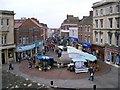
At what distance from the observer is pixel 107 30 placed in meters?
37.0

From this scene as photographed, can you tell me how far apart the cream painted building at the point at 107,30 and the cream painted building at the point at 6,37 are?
53.5 feet

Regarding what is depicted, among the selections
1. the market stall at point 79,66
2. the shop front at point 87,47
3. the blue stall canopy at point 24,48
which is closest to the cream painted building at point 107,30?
the shop front at point 87,47

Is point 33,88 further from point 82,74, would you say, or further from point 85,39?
point 85,39

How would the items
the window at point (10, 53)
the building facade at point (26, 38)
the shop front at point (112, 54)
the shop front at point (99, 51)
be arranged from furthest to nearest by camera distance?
the building facade at point (26, 38)
the shop front at point (99, 51)
the window at point (10, 53)
the shop front at point (112, 54)

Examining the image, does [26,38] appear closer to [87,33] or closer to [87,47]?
[87,47]

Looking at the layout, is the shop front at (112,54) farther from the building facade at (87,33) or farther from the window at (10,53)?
the window at (10,53)

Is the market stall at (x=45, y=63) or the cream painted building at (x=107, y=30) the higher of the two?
the cream painted building at (x=107, y=30)

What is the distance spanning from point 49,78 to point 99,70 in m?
8.34

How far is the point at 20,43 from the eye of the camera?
42312 mm

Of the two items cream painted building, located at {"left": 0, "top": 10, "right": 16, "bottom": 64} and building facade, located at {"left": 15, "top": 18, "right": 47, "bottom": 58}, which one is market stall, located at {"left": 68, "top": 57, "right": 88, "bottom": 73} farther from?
building facade, located at {"left": 15, "top": 18, "right": 47, "bottom": 58}

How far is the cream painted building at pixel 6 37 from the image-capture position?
116 feet

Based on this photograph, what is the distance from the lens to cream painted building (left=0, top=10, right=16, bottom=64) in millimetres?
35219

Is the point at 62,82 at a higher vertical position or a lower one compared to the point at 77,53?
lower

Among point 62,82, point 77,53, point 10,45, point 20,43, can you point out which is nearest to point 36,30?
point 20,43
